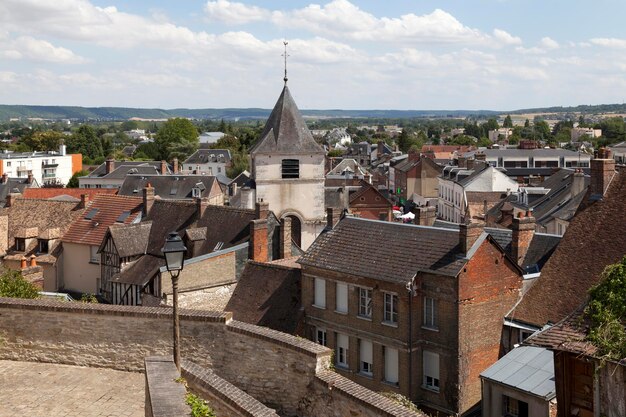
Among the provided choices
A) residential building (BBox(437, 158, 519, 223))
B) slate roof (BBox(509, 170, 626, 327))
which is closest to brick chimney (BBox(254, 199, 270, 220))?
slate roof (BBox(509, 170, 626, 327))

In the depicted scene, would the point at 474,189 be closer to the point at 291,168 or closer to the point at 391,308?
the point at 291,168

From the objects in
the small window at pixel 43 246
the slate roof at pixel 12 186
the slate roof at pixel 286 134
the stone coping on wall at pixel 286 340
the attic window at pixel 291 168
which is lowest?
the small window at pixel 43 246

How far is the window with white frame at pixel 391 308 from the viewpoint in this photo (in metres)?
24.6

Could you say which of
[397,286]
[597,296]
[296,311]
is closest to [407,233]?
[397,286]

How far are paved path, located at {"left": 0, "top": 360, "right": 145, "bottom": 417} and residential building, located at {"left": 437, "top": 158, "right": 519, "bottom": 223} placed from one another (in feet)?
166

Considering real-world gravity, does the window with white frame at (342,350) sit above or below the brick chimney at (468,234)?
below

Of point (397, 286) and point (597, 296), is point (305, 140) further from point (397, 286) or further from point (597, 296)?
point (597, 296)

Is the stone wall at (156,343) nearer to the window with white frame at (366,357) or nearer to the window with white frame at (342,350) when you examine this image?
Result: the window with white frame at (366,357)

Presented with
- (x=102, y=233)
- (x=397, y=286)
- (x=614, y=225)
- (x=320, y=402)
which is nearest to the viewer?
(x=320, y=402)

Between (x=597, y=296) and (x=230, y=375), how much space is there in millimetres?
6612

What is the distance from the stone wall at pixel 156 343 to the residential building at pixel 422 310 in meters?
10.9

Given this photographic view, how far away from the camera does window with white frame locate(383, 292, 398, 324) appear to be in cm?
2464

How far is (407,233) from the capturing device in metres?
26.1

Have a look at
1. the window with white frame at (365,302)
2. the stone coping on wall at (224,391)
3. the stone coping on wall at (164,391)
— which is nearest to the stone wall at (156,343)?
the stone coping on wall at (224,391)
